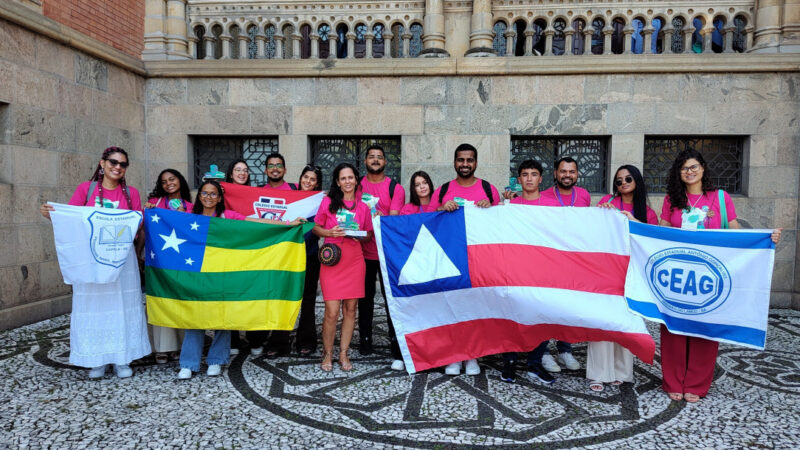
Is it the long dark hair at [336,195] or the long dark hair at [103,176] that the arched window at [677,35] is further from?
the long dark hair at [103,176]

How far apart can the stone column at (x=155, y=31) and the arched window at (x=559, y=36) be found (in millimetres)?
6463

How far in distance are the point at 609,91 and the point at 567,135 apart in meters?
0.90

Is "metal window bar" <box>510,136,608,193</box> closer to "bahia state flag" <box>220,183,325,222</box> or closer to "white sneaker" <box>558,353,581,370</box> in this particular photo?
"white sneaker" <box>558,353,581,370</box>

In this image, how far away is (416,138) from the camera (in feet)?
25.6

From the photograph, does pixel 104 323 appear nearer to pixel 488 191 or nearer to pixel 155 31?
pixel 488 191

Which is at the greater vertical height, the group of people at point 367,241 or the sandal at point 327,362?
the group of people at point 367,241

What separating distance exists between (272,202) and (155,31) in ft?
15.9

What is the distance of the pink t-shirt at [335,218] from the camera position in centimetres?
445

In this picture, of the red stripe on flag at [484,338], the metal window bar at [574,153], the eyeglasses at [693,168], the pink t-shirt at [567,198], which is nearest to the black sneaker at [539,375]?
the red stripe on flag at [484,338]

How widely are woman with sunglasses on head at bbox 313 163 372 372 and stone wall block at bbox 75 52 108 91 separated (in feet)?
15.4

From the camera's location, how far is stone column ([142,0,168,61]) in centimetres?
795

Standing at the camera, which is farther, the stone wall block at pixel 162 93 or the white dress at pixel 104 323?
the stone wall block at pixel 162 93

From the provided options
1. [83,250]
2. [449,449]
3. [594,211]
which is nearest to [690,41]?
[594,211]

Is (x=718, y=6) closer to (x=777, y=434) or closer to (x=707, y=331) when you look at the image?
(x=707, y=331)
